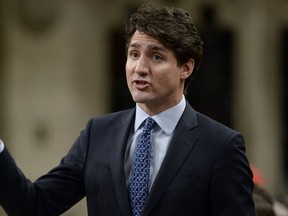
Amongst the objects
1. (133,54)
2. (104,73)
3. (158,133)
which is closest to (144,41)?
(133,54)

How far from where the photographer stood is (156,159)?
4.00 meters

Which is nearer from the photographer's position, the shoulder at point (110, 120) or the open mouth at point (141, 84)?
the open mouth at point (141, 84)

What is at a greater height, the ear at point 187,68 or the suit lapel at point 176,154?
the ear at point 187,68

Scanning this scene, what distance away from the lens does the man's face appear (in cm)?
389

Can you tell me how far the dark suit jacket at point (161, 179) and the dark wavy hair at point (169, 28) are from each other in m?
0.24

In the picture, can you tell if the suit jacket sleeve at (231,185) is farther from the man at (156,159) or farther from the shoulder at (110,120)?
the shoulder at (110,120)

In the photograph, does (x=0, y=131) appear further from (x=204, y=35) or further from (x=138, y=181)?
(x=138, y=181)

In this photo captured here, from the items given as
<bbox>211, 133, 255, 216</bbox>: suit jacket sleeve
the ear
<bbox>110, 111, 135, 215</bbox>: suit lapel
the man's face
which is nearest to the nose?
the man's face

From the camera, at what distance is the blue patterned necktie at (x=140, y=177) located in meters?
3.93

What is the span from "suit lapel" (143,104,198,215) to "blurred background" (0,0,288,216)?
808 centimetres

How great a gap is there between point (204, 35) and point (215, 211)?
9.05m

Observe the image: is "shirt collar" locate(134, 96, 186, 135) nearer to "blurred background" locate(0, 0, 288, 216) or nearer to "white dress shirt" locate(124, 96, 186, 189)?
"white dress shirt" locate(124, 96, 186, 189)

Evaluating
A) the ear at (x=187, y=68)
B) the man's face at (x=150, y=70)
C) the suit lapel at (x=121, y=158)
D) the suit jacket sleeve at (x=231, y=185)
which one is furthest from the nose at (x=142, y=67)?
the suit jacket sleeve at (x=231, y=185)

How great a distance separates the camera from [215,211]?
12.8 ft
